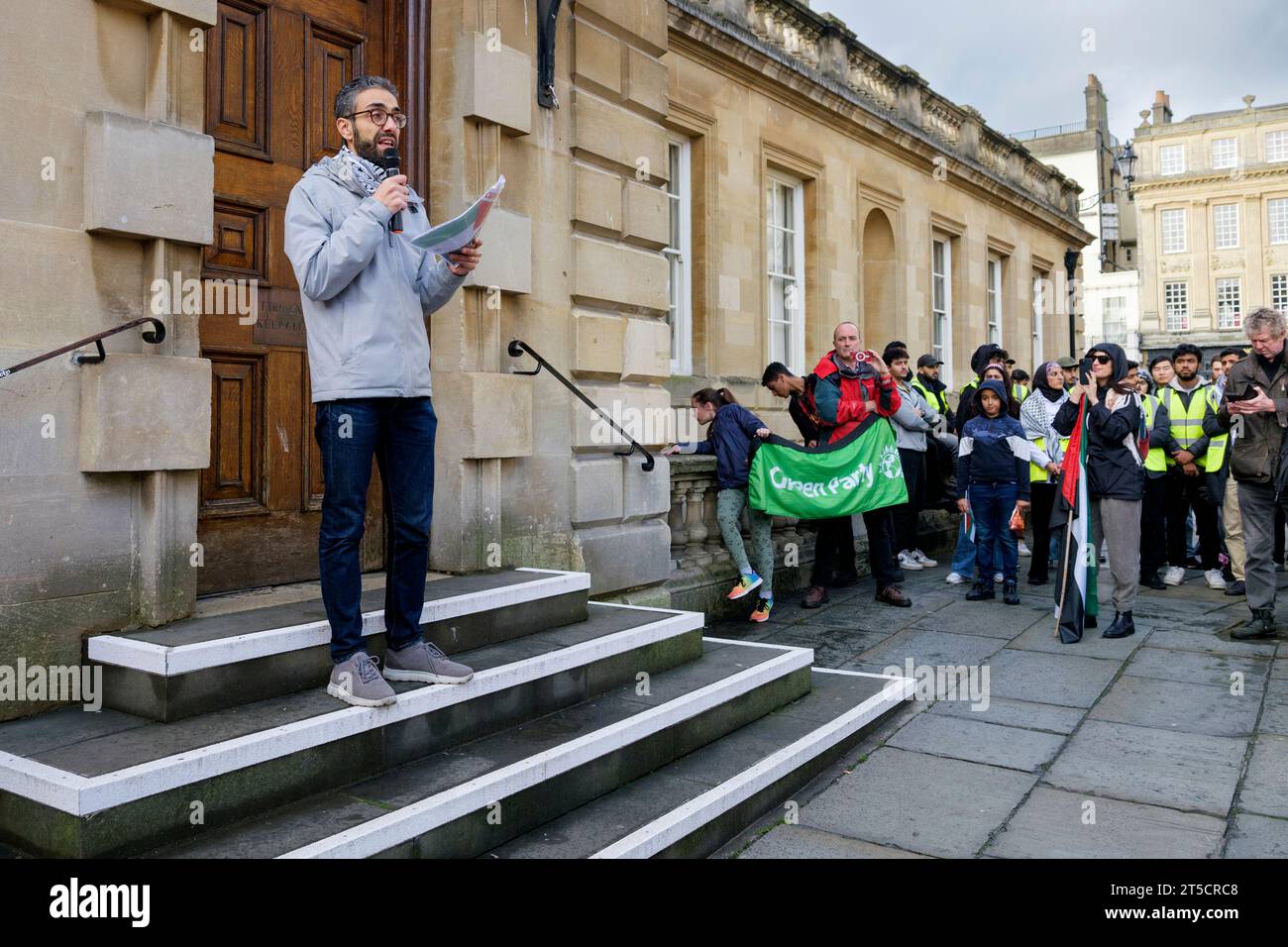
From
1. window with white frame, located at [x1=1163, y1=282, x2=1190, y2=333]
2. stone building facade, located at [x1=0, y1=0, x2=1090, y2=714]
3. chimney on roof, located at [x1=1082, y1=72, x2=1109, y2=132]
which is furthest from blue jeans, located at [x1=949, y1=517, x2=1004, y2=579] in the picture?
window with white frame, located at [x1=1163, y1=282, x2=1190, y2=333]

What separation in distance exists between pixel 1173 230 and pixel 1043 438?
58808 millimetres

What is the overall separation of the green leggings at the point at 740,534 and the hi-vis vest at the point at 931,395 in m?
3.12

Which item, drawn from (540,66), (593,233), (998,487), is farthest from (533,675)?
(998,487)

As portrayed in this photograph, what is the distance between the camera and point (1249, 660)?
672cm

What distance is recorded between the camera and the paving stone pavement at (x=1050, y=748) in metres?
3.98

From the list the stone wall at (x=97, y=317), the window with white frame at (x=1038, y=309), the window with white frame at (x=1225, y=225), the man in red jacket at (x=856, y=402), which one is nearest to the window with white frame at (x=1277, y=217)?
the window with white frame at (x=1225, y=225)

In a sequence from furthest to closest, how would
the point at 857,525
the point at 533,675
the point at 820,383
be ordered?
1. the point at 857,525
2. the point at 820,383
3. the point at 533,675

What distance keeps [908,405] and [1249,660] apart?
12.4 feet

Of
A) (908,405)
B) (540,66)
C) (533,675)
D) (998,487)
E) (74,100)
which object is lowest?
(533,675)

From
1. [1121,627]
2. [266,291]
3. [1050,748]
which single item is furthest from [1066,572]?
[266,291]

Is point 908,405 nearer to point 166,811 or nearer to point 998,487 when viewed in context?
point 998,487

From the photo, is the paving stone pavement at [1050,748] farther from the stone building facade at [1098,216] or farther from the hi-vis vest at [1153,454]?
the stone building facade at [1098,216]

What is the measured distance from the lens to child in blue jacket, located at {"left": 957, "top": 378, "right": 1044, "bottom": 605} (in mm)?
8641

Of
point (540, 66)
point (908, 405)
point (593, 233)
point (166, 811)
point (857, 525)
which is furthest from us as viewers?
point (857, 525)
